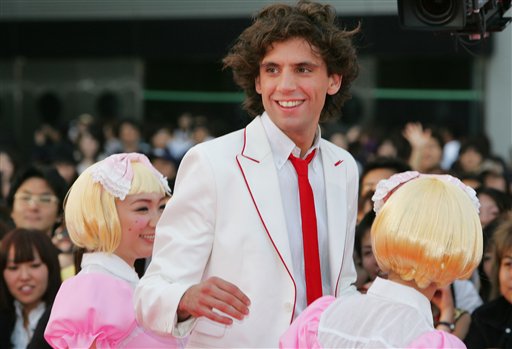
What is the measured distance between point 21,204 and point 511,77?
13483 millimetres

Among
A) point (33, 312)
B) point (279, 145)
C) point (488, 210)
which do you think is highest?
point (279, 145)

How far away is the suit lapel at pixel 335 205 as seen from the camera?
4.08 m

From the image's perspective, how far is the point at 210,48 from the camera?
20.7 meters

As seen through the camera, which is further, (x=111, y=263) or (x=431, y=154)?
(x=431, y=154)

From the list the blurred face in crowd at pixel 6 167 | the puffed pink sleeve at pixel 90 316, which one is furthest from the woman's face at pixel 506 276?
the blurred face in crowd at pixel 6 167

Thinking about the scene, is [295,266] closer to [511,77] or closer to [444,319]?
→ [444,319]

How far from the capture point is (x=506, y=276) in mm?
6031

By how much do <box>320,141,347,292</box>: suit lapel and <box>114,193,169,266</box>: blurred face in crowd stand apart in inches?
41.1

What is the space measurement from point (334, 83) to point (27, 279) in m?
2.84

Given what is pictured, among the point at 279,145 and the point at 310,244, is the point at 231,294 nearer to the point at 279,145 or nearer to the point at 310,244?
the point at 310,244

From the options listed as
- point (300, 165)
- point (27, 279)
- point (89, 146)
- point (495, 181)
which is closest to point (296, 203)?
point (300, 165)

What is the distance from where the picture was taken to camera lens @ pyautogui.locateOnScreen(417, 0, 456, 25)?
5523mm

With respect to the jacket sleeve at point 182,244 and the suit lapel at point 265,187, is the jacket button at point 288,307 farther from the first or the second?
the jacket sleeve at point 182,244

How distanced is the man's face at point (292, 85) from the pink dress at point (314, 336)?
0.69 meters
